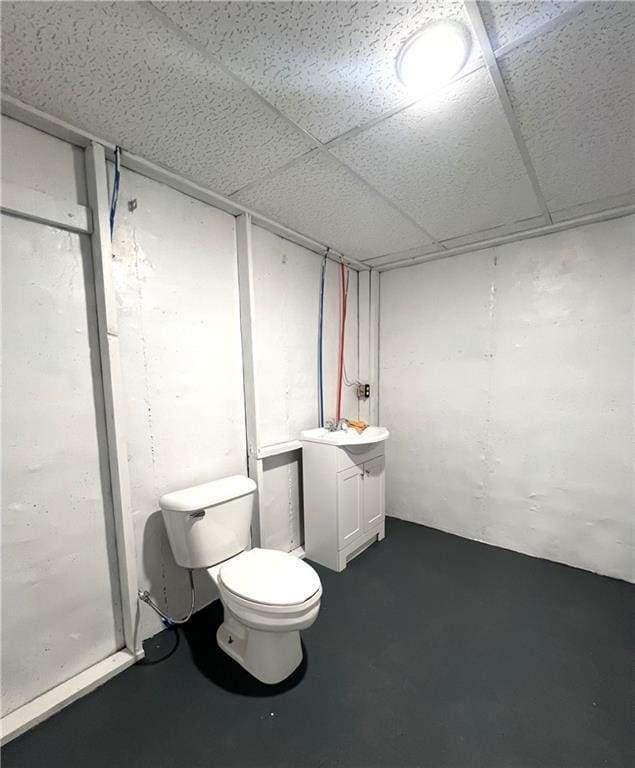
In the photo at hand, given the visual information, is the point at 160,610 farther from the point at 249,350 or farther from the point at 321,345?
the point at 321,345

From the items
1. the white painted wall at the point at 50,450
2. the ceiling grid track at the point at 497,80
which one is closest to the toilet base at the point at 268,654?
the white painted wall at the point at 50,450

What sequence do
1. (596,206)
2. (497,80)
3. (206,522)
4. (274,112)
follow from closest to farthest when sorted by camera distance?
1. (497,80)
2. (274,112)
3. (206,522)
4. (596,206)

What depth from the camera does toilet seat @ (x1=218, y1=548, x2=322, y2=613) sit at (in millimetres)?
1229

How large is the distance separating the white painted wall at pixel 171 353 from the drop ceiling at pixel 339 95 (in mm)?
244

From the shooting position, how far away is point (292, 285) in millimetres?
2166

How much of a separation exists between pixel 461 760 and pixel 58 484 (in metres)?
1.66

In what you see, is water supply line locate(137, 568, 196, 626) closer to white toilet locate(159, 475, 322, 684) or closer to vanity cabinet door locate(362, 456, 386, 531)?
Result: white toilet locate(159, 475, 322, 684)

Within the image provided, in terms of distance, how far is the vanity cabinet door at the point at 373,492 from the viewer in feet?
7.20

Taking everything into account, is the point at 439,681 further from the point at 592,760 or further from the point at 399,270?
the point at 399,270

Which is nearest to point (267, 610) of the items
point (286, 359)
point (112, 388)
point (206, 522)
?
point (206, 522)

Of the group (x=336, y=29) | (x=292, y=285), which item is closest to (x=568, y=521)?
(x=292, y=285)

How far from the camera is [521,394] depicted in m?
2.17

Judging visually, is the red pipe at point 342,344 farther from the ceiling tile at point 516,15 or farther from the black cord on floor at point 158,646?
the ceiling tile at point 516,15

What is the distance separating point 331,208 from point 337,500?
1.65 m
